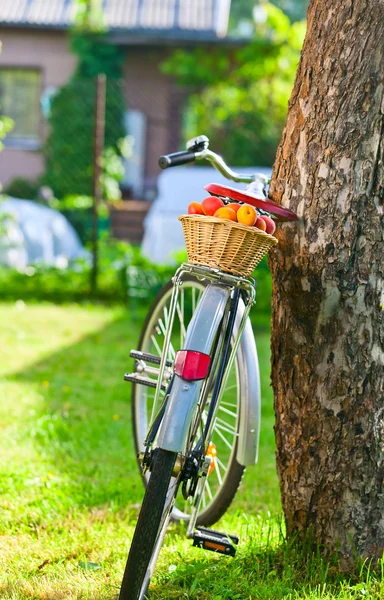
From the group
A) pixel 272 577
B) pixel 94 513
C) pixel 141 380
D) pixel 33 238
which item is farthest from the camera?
pixel 33 238

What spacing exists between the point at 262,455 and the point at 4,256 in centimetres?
522

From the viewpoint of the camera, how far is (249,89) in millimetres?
11664

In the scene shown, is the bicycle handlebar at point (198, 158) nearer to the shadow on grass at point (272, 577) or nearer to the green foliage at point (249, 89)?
the shadow on grass at point (272, 577)

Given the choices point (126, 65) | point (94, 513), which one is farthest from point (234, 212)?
point (126, 65)

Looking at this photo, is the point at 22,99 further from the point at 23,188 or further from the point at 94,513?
the point at 94,513

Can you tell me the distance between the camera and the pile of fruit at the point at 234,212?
190cm

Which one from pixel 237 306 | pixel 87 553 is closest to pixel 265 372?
pixel 87 553

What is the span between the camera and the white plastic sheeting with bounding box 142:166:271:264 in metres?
7.87

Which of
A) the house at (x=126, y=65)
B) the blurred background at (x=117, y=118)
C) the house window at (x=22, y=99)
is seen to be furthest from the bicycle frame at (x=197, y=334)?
the house window at (x=22, y=99)

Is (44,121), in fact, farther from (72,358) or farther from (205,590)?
(205,590)

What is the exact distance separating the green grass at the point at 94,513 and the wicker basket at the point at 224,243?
845mm

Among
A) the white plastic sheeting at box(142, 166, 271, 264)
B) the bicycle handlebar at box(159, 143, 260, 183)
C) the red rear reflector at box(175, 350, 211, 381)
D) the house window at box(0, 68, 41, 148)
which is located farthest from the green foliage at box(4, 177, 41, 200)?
the red rear reflector at box(175, 350, 211, 381)

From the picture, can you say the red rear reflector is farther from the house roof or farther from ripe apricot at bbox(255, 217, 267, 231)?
the house roof

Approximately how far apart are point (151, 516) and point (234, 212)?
28.5 inches
